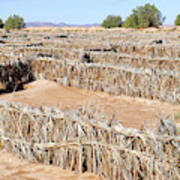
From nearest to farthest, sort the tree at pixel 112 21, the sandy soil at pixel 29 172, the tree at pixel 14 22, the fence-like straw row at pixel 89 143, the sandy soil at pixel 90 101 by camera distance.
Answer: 1. the fence-like straw row at pixel 89 143
2. the sandy soil at pixel 29 172
3. the sandy soil at pixel 90 101
4. the tree at pixel 14 22
5. the tree at pixel 112 21

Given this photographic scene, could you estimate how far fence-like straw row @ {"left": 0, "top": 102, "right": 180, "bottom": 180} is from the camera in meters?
4.70

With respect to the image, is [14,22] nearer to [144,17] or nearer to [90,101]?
[144,17]

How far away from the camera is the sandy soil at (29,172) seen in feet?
18.3

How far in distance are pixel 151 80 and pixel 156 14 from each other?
77749 millimetres

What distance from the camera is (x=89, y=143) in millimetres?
5422

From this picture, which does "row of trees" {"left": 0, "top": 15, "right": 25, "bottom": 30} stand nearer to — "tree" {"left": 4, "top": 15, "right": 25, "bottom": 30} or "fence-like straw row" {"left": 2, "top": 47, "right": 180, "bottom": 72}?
"tree" {"left": 4, "top": 15, "right": 25, "bottom": 30}

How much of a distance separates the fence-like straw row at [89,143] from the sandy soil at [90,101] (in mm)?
2726

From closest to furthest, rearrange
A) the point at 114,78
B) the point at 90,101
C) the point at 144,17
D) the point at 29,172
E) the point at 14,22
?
the point at 29,172 < the point at 90,101 < the point at 114,78 < the point at 144,17 < the point at 14,22

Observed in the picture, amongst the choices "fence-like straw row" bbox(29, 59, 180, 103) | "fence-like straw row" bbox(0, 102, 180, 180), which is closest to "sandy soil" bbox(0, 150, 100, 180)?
"fence-like straw row" bbox(0, 102, 180, 180)

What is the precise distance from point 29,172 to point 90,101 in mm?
4972

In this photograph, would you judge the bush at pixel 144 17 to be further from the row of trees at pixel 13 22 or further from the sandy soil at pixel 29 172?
the sandy soil at pixel 29 172

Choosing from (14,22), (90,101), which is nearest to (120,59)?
(90,101)

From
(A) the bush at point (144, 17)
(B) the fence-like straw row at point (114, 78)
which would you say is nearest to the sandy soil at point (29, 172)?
(B) the fence-like straw row at point (114, 78)

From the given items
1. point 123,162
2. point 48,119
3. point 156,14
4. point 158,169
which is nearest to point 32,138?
point 48,119
